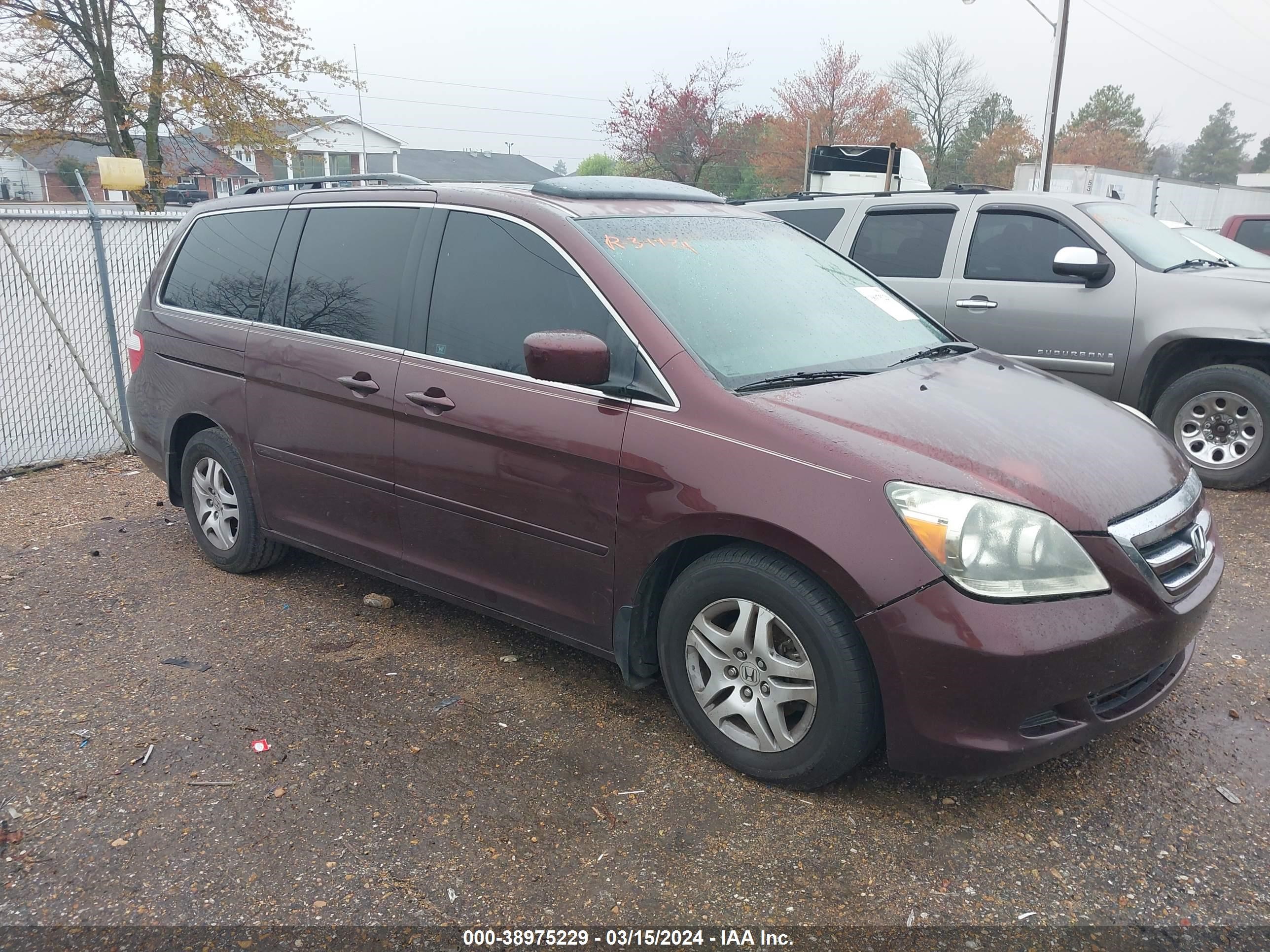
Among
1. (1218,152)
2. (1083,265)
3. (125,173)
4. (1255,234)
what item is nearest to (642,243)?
(1083,265)

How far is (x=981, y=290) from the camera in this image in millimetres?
6711

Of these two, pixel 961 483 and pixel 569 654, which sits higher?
pixel 961 483

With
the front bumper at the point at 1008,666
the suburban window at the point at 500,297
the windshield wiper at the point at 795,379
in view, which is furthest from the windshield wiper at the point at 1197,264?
the suburban window at the point at 500,297

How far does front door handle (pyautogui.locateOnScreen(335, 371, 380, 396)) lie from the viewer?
378cm

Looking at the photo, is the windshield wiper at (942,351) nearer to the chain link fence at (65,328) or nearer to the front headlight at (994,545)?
the front headlight at (994,545)

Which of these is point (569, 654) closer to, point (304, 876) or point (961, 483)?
point (304, 876)

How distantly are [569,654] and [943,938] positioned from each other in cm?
195

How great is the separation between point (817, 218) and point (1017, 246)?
60.1 inches

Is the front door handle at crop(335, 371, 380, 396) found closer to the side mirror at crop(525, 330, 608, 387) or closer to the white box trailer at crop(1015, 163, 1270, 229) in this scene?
the side mirror at crop(525, 330, 608, 387)

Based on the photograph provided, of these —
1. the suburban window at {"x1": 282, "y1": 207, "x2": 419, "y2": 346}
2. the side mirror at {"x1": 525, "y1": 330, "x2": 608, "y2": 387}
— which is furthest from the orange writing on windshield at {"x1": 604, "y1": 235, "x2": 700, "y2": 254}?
the suburban window at {"x1": 282, "y1": 207, "x2": 419, "y2": 346}

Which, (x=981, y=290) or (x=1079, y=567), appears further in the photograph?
(x=981, y=290)

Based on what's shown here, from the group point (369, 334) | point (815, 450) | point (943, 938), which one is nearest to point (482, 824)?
point (943, 938)

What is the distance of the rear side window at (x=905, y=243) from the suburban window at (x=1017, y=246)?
0.22 meters

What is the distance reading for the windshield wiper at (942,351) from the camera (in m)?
3.60
